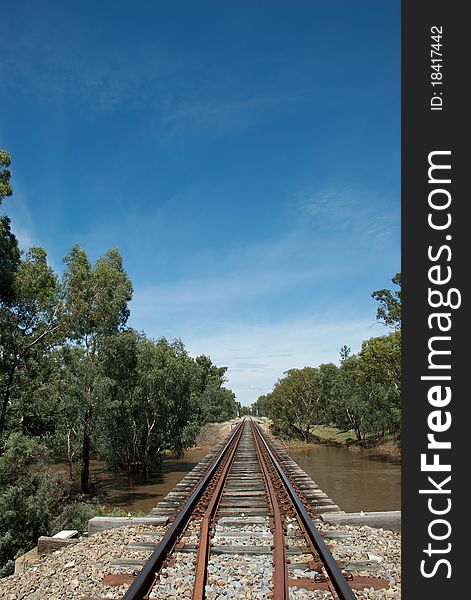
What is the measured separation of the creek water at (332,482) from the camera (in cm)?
1858

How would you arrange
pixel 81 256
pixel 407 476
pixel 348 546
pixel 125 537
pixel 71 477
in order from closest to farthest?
1. pixel 407 476
2. pixel 348 546
3. pixel 125 537
4. pixel 81 256
5. pixel 71 477

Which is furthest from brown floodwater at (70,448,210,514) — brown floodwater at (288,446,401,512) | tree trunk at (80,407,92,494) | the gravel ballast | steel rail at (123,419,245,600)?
the gravel ballast

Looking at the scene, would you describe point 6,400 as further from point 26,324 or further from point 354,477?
point 354,477

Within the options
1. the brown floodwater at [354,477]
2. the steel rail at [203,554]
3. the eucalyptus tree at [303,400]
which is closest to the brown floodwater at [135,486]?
the brown floodwater at [354,477]

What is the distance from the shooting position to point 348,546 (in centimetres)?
575

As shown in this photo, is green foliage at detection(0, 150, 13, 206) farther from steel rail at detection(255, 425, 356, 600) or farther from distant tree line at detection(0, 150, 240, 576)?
steel rail at detection(255, 425, 356, 600)

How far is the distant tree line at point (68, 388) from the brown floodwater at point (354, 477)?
9.01 m

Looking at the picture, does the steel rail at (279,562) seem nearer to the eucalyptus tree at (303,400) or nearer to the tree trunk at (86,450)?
the tree trunk at (86,450)

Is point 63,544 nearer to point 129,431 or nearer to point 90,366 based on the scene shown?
point 90,366

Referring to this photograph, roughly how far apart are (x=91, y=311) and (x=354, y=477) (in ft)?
54.9

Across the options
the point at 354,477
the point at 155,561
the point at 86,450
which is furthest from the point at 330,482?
the point at 155,561

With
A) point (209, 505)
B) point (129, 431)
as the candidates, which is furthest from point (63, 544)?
point (129, 431)

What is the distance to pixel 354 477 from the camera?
24.5 metres

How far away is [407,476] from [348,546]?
2.60m
